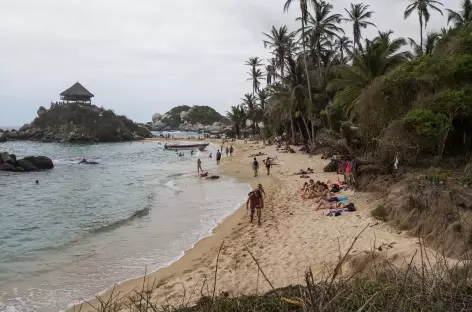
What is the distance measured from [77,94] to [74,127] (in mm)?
8467

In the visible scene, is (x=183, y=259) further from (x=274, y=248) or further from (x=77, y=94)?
(x=77, y=94)

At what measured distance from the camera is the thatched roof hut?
90562 mm

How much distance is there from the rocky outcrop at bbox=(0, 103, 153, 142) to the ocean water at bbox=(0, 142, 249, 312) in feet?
213

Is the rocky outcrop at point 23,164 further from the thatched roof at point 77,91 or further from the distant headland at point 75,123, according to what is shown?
the thatched roof at point 77,91

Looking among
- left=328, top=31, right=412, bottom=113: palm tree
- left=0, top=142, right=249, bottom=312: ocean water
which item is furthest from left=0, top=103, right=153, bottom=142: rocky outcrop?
left=328, top=31, right=412, bottom=113: palm tree

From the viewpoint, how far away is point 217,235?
12.2 metres

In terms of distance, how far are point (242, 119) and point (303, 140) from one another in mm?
29551

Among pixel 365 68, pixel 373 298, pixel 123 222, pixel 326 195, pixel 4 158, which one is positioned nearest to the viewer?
pixel 373 298

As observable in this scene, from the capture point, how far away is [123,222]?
14883 millimetres

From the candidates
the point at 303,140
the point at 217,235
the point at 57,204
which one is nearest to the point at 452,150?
the point at 217,235

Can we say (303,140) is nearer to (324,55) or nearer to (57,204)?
(324,55)

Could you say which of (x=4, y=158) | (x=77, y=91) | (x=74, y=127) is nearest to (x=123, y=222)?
(x=4, y=158)

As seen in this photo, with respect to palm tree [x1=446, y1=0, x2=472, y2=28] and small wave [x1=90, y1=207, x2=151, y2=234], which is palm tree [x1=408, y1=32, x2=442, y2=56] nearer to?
palm tree [x1=446, y1=0, x2=472, y2=28]

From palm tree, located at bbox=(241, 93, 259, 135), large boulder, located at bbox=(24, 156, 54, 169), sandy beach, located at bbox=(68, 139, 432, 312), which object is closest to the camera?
sandy beach, located at bbox=(68, 139, 432, 312)
